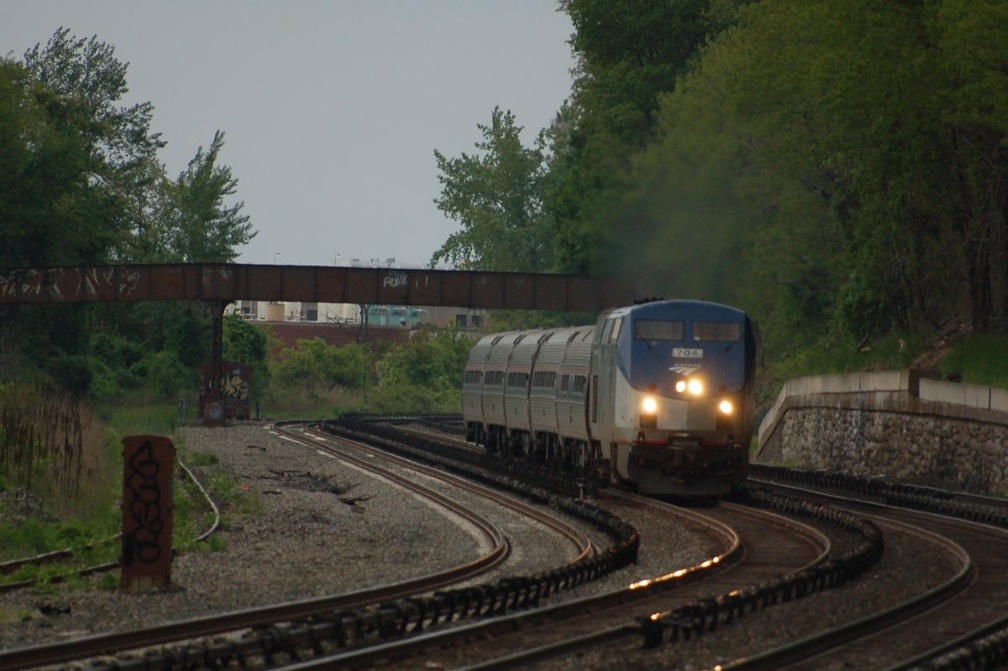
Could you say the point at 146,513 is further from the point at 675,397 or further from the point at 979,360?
the point at 979,360

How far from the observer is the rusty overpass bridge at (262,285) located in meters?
57.5

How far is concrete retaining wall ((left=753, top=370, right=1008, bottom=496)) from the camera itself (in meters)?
28.1

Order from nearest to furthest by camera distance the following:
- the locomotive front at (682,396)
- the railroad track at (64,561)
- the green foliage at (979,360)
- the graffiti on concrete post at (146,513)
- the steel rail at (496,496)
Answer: the graffiti on concrete post at (146,513)
the railroad track at (64,561)
the steel rail at (496,496)
the locomotive front at (682,396)
the green foliage at (979,360)

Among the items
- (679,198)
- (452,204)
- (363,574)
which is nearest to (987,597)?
(363,574)

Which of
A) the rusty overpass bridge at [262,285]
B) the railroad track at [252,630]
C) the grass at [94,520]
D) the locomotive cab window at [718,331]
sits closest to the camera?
the railroad track at [252,630]

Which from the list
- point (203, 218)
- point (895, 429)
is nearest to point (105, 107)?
point (203, 218)

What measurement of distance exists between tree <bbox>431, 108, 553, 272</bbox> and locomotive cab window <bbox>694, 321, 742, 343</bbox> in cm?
8483

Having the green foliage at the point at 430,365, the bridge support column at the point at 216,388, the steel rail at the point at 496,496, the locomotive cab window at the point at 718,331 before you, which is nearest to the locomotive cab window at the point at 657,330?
the locomotive cab window at the point at 718,331

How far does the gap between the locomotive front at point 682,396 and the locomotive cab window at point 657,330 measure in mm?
17

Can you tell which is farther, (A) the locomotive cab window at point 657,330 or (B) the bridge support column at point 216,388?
(B) the bridge support column at point 216,388

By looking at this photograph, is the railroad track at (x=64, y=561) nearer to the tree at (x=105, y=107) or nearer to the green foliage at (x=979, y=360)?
the green foliage at (x=979, y=360)

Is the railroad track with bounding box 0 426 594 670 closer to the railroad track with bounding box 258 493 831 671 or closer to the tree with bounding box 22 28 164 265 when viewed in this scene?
the railroad track with bounding box 258 493 831 671

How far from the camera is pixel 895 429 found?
3350 cm

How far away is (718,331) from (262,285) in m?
34.4
